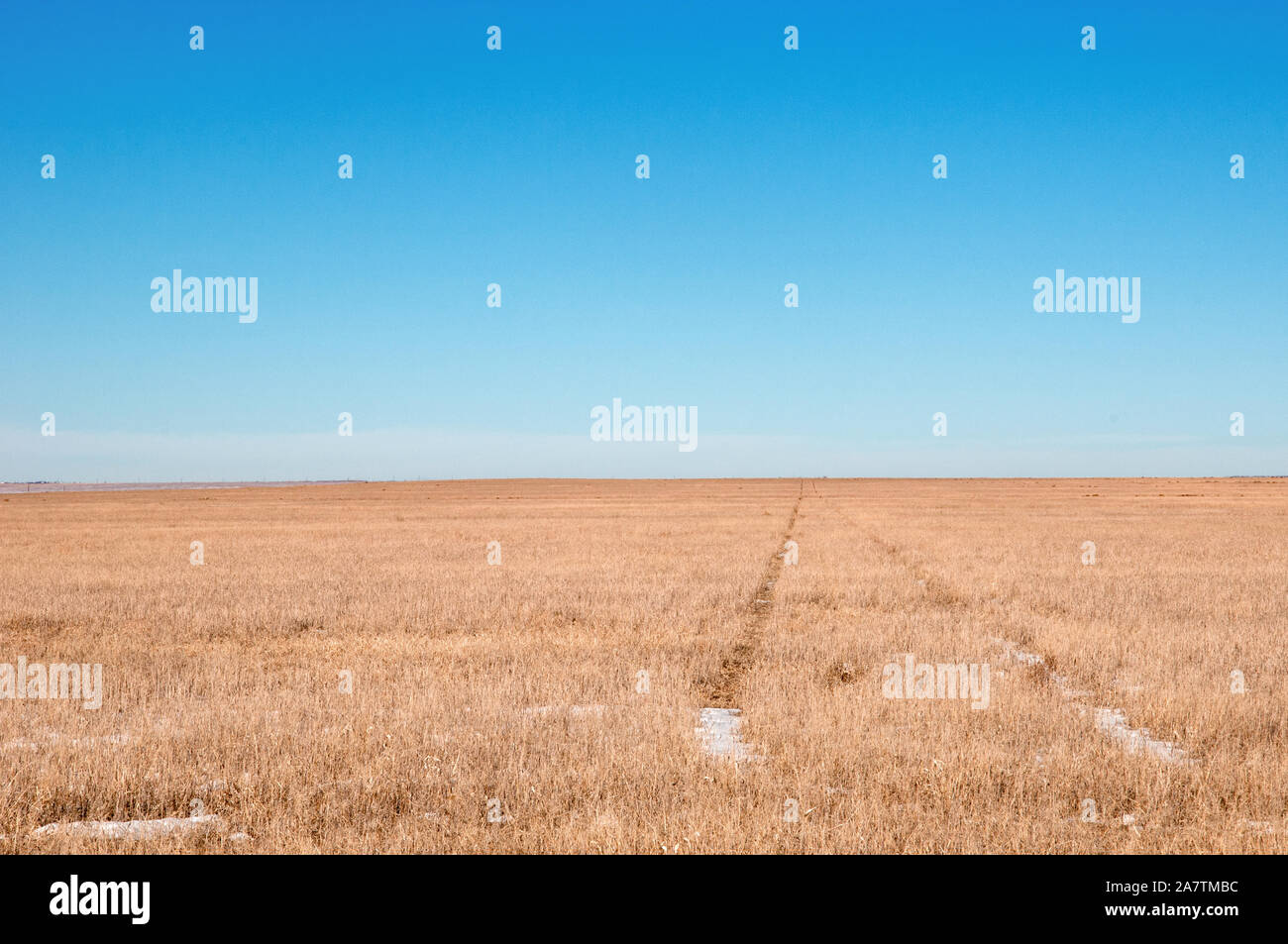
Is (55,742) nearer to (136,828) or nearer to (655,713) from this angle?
(136,828)

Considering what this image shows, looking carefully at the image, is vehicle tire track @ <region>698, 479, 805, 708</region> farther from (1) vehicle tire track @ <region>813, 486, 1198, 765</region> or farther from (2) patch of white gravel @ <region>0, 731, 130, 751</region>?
(2) patch of white gravel @ <region>0, 731, 130, 751</region>

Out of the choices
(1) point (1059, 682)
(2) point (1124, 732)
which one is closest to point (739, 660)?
(1) point (1059, 682)

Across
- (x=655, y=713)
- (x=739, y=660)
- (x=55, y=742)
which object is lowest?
(x=739, y=660)

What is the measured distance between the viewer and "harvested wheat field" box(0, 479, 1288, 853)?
19.7ft

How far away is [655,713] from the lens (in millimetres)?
8797


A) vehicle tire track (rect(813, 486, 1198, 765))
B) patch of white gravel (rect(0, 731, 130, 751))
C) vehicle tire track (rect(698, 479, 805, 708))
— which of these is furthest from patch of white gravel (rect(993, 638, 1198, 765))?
patch of white gravel (rect(0, 731, 130, 751))

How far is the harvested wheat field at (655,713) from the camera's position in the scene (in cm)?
599

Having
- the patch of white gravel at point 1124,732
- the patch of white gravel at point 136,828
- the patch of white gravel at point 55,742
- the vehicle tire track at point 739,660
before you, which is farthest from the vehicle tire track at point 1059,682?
the patch of white gravel at point 55,742

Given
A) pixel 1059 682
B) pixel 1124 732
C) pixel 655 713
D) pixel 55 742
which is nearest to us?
pixel 55 742
